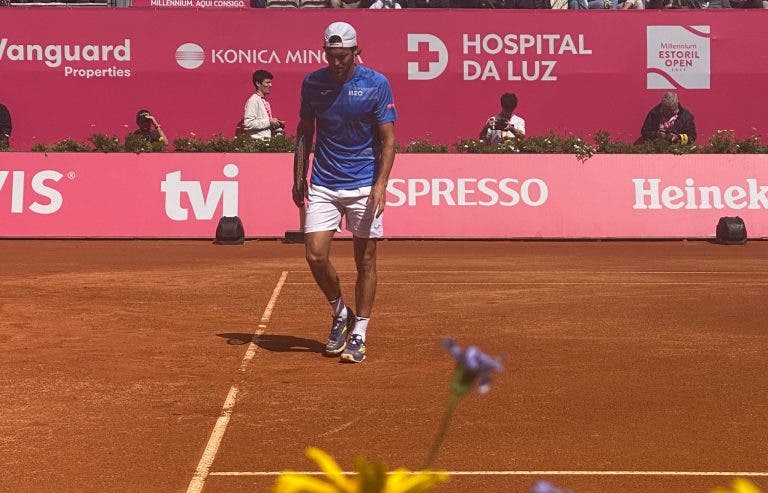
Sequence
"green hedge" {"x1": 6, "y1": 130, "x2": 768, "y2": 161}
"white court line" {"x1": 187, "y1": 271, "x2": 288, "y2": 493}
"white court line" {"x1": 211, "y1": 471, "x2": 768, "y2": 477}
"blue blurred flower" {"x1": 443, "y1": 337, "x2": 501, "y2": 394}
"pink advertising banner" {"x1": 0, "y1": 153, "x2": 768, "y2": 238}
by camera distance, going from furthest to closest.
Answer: "green hedge" {"x1": 6, "y1": 130, "x2": 768, "y2": 161} < "pink advertising banner" {"x1": 0, "y1": 153, "x2": 768, "y2": 238} < "white court line" {"x1": 211, "y1": 471, "x2": 768, "y2": 477} < "white court line" {"x1": 187, "y1": 271, "x2": 288, "y2": 493} < "blue blurred flower" {"x1": 443, "y1": 337, "x2": 501, "y2": 394}

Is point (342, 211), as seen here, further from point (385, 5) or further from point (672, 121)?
point (385, 5)

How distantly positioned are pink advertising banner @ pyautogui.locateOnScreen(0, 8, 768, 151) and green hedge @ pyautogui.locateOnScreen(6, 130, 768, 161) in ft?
12.8

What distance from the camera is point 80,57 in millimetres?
23297

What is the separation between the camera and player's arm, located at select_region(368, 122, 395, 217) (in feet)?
29.0

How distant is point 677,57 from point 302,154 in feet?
52.1

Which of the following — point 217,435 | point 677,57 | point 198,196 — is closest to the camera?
point 217,435

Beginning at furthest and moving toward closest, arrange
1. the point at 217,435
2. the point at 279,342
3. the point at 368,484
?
1. the point at 279,342
2. the point at 217,435
3. the point at 368,484

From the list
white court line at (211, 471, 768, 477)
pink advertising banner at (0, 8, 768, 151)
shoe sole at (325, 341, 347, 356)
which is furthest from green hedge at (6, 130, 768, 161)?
white court line at (211, 471, 768, 477)

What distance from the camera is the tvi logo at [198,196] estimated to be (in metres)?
19.1

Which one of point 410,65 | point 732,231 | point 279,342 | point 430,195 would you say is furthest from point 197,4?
point 279,342

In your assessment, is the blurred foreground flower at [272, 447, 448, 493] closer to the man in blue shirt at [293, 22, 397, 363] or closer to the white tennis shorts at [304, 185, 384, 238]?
the man in blue shirt at [293, 22, 397, 363]

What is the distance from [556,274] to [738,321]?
3.86 meters

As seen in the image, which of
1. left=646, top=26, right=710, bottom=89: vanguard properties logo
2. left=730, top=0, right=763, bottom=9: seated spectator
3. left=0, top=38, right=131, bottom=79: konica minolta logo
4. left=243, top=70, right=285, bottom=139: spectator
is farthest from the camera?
left=730, top=0, right=763, bottom=9: seated spectator

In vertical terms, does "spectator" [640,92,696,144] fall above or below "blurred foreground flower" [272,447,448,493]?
above
